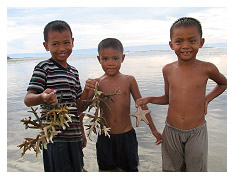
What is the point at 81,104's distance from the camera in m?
2.80

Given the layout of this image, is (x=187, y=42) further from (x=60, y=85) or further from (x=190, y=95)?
(x=60, y=85)

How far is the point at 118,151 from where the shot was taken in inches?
115

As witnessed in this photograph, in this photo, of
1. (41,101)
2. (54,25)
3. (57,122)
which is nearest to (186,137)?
(57,122)

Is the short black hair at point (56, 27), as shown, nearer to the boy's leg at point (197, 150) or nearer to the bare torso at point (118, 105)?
the bare torso at point (118, 105)

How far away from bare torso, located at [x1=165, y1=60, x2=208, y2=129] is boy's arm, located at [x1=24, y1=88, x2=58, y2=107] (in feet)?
4.84

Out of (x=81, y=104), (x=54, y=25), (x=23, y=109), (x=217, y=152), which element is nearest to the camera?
(x=54, y=25)

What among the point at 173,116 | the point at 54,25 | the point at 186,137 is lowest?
the point at 186,137

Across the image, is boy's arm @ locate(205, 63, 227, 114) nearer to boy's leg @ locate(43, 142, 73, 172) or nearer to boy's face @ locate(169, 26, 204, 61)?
boy's face @ locate(169, 26, 204, 61)

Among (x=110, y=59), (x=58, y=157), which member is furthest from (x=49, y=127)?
(x=110, y=59)

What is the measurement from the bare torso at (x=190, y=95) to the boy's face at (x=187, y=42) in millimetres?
175

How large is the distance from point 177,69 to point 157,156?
1.65 m

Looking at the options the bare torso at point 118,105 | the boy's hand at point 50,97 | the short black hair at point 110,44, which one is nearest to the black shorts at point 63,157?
the bare torso at point 118,105

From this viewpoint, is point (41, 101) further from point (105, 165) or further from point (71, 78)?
point (105, 165)

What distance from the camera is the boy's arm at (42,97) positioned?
2.17 metres
